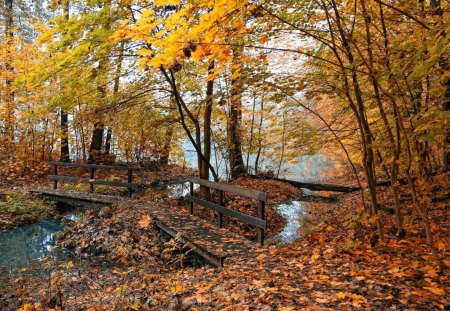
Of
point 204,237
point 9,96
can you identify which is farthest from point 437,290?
point 9,96

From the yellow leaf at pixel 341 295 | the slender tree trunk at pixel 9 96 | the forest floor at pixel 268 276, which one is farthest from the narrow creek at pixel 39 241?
the slender tree trunk at pixel 9 96

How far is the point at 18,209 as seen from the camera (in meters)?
10.6

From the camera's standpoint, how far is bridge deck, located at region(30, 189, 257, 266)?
6000 mm

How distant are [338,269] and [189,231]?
12.4 feet

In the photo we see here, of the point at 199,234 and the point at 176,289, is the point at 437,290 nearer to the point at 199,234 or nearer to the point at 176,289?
the point at 176,289

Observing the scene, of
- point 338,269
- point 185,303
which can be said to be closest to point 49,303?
point 185,303

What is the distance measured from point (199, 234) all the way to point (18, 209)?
281 inches

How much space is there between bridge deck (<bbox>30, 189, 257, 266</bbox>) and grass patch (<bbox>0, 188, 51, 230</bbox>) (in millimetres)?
1600

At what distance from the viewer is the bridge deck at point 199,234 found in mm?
6000

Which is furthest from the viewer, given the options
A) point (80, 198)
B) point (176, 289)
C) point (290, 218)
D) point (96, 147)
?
point (96, 147)

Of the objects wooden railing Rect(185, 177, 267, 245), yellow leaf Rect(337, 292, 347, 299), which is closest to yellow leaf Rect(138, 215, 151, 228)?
wooden railing Rect(185, 177, 267, 245)

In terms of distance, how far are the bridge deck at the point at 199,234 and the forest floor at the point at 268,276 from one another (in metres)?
0.28

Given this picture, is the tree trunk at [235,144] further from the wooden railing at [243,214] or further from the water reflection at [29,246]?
the water reflection at [29,246]

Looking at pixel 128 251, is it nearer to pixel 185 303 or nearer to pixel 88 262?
pixel 88 262
